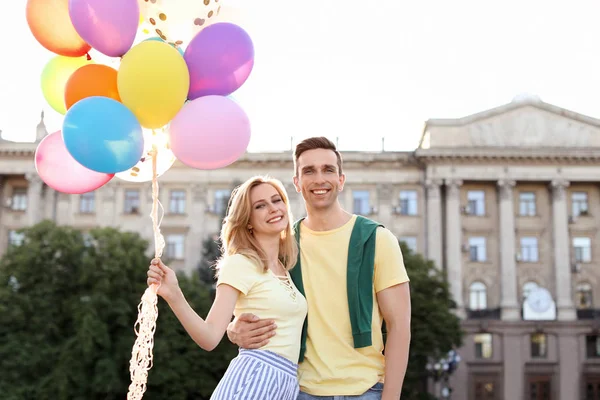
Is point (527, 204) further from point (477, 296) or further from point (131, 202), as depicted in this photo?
point (131, 202)

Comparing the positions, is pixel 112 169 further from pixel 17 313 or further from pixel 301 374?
pixel 17 313

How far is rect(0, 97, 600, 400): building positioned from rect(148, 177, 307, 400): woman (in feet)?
116

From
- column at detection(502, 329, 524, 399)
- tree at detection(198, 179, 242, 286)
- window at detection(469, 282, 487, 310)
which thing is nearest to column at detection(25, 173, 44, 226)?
tree at detection(198, 179, 242, 286)

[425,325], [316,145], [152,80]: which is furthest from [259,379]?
[425,325]

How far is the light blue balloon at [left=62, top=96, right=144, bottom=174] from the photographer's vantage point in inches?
209

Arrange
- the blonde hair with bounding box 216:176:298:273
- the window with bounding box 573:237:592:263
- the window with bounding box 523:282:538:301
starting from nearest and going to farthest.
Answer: the blonde hair with bounding box 216:176:298:273
the window with bounding box 523:282:538:301
the window with bounding box 573:237:592:263

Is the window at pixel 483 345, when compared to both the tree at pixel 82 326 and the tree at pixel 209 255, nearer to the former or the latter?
the tree at pixel 209 255

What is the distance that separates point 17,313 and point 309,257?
2446 centimetres

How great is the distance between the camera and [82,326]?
2684 centimetres

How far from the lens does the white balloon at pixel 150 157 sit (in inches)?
233

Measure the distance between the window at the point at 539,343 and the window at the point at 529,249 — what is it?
148 inches

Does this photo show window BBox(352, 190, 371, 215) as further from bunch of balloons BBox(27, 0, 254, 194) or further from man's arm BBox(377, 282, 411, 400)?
man's arm BBox(377, 282, 411, 400)

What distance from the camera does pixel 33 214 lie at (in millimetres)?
40469

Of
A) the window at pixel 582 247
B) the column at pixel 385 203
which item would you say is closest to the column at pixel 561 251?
the window at pixel 582 247
